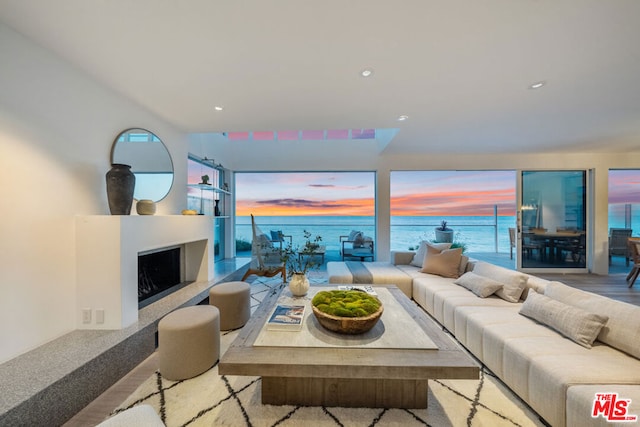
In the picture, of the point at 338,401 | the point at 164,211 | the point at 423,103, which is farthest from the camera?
the point at 164,211

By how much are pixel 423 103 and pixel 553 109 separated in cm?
167

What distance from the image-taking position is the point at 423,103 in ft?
9.18

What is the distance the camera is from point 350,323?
1.50 meters

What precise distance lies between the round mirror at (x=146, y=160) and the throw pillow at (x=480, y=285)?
3.92 metres

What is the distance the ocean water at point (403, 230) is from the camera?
6.96 meters

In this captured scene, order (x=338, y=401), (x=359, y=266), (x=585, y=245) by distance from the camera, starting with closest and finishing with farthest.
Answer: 1. (x=338, y=401)
2. (x=359, y=266)
3. (x=585, y=245)

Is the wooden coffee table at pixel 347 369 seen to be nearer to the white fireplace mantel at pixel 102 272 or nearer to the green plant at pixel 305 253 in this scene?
the green plant at pixel 305 253

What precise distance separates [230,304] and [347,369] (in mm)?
1777

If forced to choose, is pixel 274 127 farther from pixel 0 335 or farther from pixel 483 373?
pixel 483 373

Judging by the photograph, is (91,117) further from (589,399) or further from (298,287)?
(589,399)

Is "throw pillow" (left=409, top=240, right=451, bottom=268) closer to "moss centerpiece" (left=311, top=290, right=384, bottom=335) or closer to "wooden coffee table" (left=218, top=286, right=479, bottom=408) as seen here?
"wooden coffee table" (left=218, top=286, right=479, bottom=408)

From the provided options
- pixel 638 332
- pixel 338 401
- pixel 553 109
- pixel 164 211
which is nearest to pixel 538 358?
pixel 638 332

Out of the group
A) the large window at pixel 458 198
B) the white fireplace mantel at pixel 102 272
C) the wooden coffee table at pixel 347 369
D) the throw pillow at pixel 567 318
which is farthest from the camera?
the large window at pixel 458 198

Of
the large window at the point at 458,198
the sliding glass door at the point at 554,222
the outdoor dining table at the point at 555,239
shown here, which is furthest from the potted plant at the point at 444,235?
the outdoor dining table at the point at 555,239
